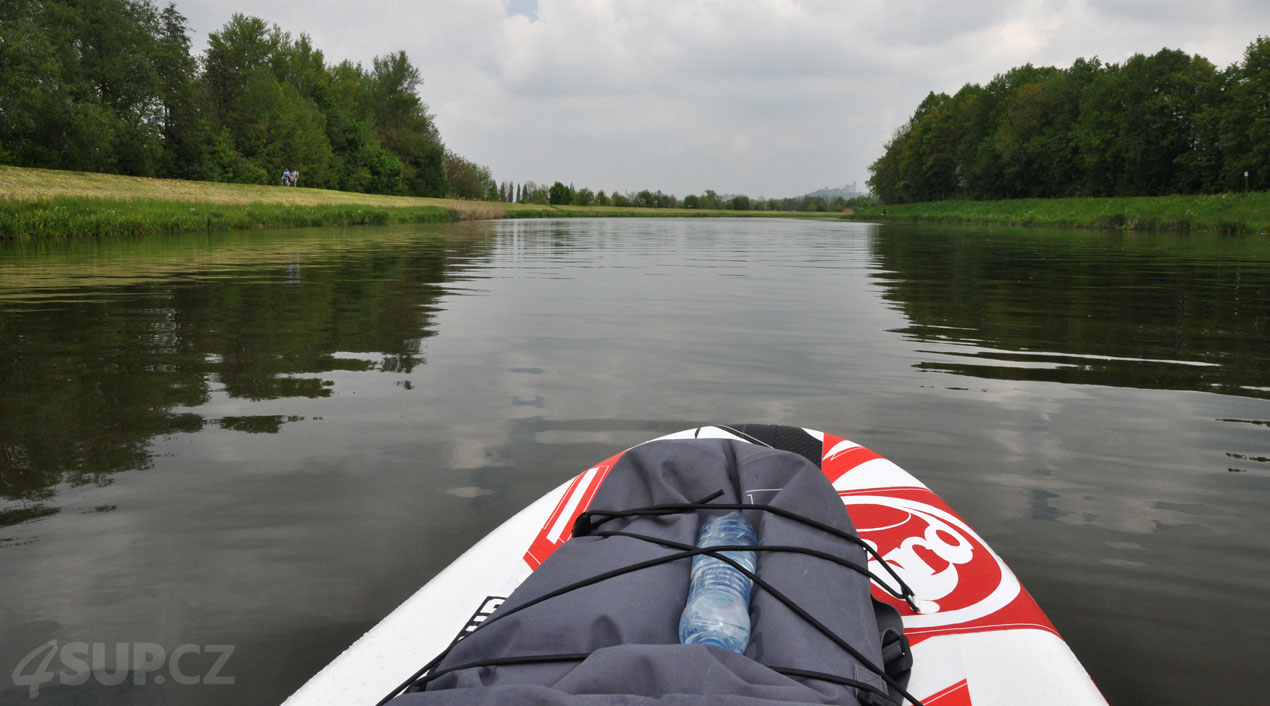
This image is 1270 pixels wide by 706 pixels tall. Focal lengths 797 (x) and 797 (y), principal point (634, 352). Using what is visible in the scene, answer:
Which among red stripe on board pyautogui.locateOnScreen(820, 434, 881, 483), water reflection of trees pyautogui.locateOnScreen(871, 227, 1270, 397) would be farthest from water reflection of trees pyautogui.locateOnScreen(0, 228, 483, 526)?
water reflection of trees pyautogui.locateOnScreen(871, 227, 1270, 397)

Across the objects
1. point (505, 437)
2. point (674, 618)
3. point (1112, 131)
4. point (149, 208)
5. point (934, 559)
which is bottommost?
point (505, 437)

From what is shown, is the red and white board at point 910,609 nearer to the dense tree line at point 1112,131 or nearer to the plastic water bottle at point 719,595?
the plastic water bottle at point 719,595

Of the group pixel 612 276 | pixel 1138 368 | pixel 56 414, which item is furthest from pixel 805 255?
pixel 56 414

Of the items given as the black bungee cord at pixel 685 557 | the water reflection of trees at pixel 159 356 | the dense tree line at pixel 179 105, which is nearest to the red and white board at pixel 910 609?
the black bungee cord at pixel 685 557

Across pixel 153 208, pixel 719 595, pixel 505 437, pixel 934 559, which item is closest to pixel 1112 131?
pixel 153 208

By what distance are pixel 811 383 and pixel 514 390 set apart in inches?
84.7

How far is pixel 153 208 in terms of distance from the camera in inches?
1081

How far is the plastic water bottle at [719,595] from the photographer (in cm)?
170

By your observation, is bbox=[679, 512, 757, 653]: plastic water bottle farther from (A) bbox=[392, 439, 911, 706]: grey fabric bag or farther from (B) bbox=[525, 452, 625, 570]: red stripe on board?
(B) bbox=[525, 452, 625, 570]: red stripe on board

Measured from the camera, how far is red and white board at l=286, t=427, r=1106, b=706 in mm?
1831

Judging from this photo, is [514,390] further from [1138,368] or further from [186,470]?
[1138,368]

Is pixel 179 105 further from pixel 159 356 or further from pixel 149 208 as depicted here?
pixel 159 356

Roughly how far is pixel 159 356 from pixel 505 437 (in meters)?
3.69

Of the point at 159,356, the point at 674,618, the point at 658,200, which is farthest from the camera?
the point at 658,200
